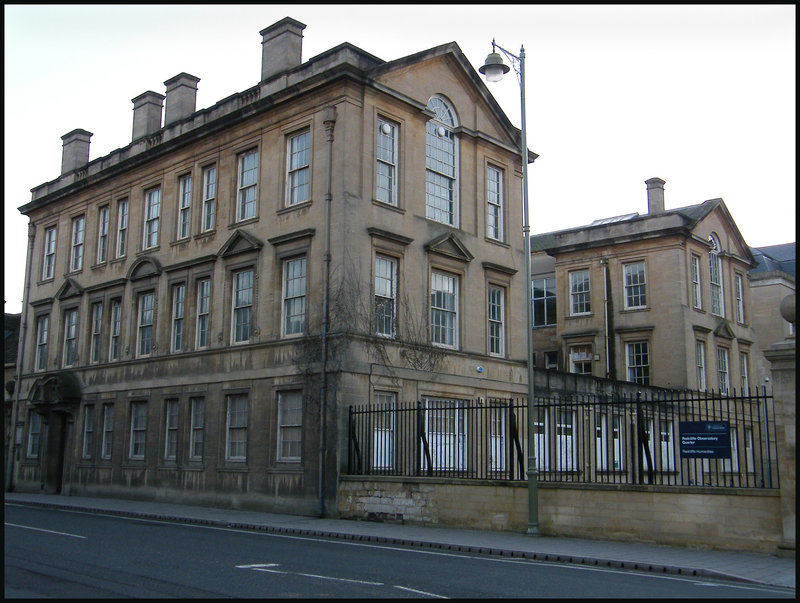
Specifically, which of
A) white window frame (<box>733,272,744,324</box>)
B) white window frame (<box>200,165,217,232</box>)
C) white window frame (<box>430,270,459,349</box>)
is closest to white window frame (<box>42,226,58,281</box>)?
white window frame (<box>200,165,217,232</box>)

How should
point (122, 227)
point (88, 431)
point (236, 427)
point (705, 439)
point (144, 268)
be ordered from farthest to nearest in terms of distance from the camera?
point (122, 227), point (88, 431), point (144, 268), point (236, 427), point (705, 439)

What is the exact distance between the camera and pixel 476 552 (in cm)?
1513

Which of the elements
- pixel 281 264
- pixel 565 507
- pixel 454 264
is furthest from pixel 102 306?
pixel 565 507

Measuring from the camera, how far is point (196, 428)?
27.2m


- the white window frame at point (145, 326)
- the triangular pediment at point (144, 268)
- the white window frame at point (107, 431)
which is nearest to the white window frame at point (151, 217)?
the triangular pediment at point (144, 268)

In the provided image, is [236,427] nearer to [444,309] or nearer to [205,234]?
[205,234]

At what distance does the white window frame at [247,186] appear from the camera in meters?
26.8

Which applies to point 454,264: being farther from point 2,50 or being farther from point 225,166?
point 2,50

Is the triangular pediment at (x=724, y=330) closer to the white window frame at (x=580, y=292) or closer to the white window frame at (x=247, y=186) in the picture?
the white window frame at (x=580, y=292)

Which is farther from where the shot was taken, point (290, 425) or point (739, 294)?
point (739, 294)

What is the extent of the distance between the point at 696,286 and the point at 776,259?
25538mm

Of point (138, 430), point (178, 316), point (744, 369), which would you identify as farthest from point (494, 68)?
point (744, 369)

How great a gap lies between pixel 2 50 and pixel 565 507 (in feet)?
43.9

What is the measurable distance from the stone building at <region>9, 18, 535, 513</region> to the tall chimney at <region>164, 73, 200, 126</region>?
0.10 metres
